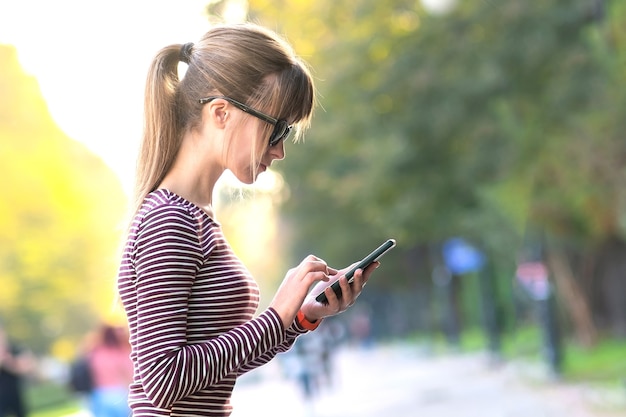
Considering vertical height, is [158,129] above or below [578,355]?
below

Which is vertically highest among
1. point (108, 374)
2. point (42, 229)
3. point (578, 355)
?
point (42, 229)

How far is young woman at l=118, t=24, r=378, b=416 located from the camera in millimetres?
2418

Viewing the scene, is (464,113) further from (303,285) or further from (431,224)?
(303,285)

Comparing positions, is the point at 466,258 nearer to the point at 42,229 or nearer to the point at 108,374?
the point at 42,229

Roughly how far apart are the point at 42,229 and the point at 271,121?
4284cm

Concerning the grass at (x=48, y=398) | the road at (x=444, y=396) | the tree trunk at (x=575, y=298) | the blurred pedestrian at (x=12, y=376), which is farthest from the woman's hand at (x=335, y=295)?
the grass at (x=48, y=398)

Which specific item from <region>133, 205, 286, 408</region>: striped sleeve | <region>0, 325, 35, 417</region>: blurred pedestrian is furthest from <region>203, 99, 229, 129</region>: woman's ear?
<region>0, 325, 35, 417</region>: blurred pedestrian

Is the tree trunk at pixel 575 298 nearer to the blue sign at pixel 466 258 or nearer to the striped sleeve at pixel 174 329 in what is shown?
the blue sign at pixel 466 258

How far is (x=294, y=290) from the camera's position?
2.49m

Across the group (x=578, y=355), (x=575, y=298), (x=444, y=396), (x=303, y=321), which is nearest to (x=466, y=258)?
(x=575, y=298)

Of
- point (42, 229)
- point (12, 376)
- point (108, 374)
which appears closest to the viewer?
point (12, 376)

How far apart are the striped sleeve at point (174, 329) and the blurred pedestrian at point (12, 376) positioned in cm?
1043

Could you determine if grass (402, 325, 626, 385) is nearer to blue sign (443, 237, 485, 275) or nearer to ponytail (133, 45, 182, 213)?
blue sign (443, 237, 485, 275)

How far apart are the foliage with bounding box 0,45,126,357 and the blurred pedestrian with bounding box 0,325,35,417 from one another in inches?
1103
